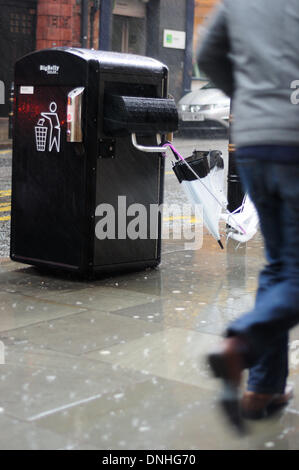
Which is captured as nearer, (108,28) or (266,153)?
(266,153)

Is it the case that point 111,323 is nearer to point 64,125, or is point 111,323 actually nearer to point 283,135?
point 64,125

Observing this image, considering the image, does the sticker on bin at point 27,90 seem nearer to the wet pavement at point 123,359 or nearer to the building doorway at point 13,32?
the wet pavement at point 123,359

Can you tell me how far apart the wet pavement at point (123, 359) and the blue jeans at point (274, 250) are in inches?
21.4

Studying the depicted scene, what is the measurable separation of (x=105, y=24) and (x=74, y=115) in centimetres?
2037

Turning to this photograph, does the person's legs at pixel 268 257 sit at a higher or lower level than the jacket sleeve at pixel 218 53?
lower

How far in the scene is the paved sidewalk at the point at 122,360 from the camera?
3330 mm

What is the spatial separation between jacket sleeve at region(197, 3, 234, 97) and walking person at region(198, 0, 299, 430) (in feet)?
0.12

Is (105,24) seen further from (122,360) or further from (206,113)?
(122,360)

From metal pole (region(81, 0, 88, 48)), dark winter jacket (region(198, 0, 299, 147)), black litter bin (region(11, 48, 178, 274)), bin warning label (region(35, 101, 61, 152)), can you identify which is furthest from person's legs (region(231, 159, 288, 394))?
metal pole (region(81, 0, 88, 48))

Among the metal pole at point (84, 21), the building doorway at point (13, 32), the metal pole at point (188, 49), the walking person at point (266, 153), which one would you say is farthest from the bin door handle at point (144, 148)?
the metal pole at point (188, 49)

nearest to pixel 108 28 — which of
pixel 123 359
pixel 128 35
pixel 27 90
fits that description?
pixel 128 35

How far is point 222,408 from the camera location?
293 cm

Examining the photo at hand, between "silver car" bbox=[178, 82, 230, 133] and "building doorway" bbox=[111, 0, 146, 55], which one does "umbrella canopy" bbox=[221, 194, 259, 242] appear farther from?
"building doorway" bbox=[111, 0, 146, 55]

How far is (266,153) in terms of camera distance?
2984 mm
